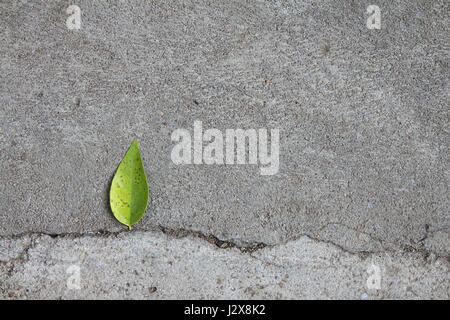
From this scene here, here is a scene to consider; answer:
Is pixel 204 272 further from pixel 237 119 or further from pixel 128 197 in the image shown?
pixel 237 119

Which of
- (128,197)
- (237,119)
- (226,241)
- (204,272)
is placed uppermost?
(237,119)

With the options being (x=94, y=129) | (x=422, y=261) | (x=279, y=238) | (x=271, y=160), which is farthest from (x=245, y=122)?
(x=422, y=261)

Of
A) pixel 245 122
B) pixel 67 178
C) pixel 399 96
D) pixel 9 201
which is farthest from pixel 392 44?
pixel 9 201

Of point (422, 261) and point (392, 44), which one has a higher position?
point (392, 44)

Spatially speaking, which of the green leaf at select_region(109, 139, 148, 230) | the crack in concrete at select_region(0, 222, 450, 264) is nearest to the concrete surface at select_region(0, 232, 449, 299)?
the crack in concrete at select_region(0, 222, 450, 264)

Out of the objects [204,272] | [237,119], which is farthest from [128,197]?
[237,119]

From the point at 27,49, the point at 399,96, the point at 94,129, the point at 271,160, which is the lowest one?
the point at 271,160

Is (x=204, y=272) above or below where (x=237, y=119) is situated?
below

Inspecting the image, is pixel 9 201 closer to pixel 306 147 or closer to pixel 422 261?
pixel 306 147
